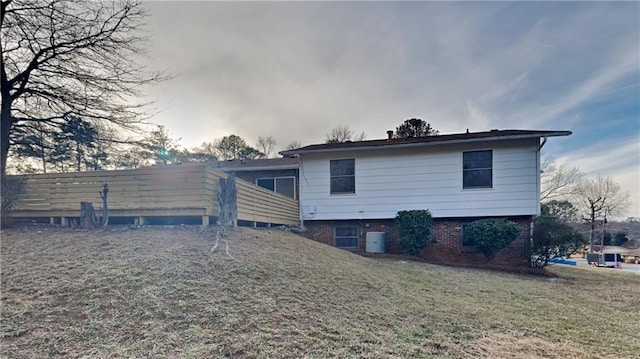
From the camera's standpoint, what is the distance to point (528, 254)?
36.4 ft

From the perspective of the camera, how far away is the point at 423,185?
12125 mm

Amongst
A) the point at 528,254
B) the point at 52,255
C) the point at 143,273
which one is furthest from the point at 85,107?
the point at 528,254

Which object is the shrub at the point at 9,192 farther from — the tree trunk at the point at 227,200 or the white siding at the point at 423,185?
the white siding at the point at 423,185

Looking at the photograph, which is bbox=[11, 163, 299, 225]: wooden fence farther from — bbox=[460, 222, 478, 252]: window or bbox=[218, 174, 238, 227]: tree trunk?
bbox=[460, 222, 478, 252]: window

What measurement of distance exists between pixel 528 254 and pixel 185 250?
10.5 metres

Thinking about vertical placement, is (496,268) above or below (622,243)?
above

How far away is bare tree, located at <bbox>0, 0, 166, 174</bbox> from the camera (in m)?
8.41

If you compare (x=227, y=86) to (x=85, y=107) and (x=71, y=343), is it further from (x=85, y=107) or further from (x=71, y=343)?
(x=71, y=343)

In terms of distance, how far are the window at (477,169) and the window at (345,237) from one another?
13.8ft

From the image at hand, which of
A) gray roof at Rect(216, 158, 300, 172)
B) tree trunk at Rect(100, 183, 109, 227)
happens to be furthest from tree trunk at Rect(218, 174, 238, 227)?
gray roof at Rect(216, 158, 300, 172)

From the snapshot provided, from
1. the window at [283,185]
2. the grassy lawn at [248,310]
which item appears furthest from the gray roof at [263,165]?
the grassy lawn at [248,310]

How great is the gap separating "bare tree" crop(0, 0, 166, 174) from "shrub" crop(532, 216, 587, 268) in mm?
12570

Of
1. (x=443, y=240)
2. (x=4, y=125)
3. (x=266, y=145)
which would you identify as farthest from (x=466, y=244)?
(x=266, y=145)

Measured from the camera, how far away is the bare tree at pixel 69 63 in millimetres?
8414
